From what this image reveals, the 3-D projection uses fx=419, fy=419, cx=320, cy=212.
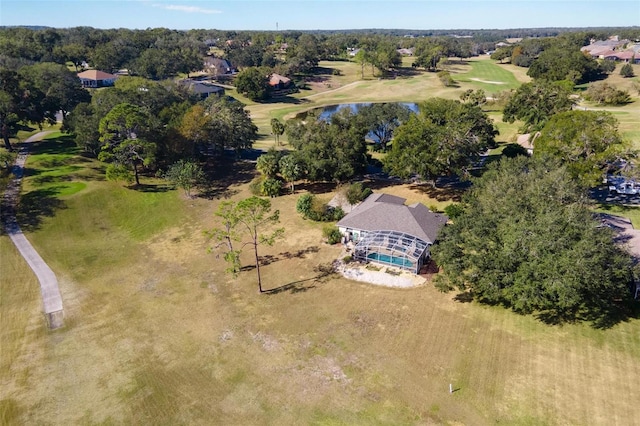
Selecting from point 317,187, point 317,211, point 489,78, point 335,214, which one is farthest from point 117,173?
point 489,78

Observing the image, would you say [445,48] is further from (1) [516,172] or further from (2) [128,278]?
(2) [128,278]

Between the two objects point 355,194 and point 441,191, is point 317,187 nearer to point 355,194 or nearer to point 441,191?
point 355,194

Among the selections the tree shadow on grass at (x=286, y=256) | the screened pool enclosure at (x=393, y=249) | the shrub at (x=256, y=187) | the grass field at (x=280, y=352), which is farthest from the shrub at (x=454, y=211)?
the shrub at (x=256, y=187)

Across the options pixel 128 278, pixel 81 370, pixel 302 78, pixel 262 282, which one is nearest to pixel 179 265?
pixel 128 278

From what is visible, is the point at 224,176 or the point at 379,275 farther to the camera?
the point at 224,176

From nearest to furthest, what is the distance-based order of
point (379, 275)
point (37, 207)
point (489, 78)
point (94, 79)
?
point (379, 275) → point (37, 207) → point (94, 79) → point (489, 78)

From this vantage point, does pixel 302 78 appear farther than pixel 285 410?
Yes

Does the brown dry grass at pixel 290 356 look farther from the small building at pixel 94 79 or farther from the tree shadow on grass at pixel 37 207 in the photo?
the small building at pixel 94 79
